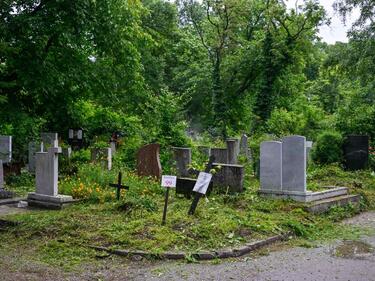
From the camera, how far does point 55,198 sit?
35.3ft

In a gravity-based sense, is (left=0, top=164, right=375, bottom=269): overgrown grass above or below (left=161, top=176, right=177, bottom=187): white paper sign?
below

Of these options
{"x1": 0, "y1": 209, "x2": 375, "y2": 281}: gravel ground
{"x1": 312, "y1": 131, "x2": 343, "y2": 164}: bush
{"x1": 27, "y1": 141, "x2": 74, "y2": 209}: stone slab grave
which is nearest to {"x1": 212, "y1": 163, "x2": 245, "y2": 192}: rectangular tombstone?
{"x1": 27, "y1": 141, "x2": 74, "y2": 209}: stone slab grave

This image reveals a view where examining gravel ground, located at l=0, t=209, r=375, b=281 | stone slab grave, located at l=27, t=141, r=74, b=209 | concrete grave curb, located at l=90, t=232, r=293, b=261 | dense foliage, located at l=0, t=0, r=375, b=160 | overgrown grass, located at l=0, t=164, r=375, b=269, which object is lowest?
gravel ground, located at l=0, t=209, r=375, b=281

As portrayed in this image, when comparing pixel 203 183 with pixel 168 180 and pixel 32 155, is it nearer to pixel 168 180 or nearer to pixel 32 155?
pixel 168 180

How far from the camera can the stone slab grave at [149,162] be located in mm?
13930

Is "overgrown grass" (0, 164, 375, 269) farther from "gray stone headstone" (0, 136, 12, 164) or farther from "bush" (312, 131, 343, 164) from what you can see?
"bush" (312, 131, 343, 164)

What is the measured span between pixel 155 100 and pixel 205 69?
1758 centimetres

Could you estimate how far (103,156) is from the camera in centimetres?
1548

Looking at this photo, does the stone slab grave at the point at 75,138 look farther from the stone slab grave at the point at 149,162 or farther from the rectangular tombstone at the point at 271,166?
the rectangular tombstone at the point at 271,166

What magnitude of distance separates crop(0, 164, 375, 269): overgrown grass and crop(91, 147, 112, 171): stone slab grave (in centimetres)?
301

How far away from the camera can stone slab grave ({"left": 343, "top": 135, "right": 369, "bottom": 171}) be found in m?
17.7

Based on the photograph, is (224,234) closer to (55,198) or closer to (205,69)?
(55,198)

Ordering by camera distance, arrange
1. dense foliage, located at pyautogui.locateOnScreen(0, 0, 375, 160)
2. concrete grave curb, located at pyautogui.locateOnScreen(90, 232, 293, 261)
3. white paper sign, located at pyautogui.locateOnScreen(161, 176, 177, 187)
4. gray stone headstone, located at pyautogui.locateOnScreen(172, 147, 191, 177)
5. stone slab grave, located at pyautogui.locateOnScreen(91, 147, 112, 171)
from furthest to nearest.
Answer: stone slab grave, located at pyautogui.locateOnScreen(91, 147, 112, 171) < dense foliage, located at pyautogui.locateOnScreen(0, 0, 375, 160) < gray stone headstone, located at pyautogui.locateOnScreen(172, 147, 191, 177) < white paper sign, located at pyautogui.locateOnScreen(161, 176, 177, 187) < concrete grave curb, located at pyautogui.locateOnScreen(90, 232, 293, 261)

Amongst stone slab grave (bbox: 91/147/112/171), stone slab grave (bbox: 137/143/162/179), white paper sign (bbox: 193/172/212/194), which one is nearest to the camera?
white paper sign (bbox: 193/172/212/194)
